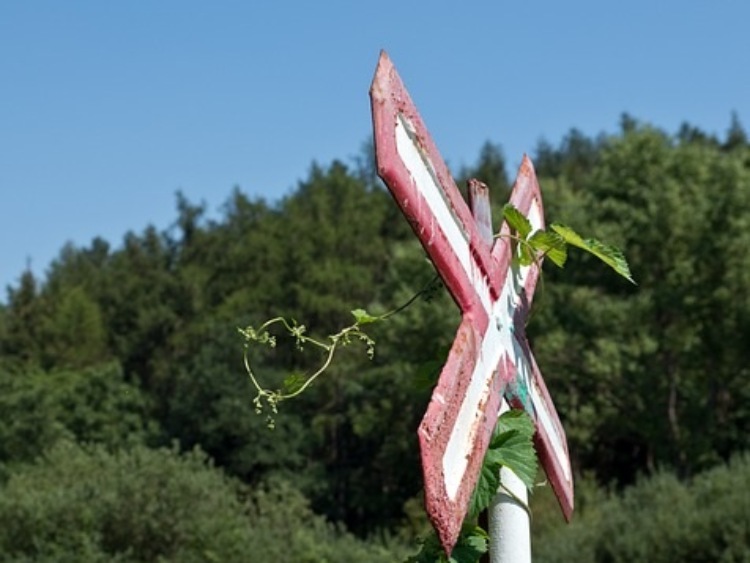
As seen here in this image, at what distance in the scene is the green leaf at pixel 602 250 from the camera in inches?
83.7

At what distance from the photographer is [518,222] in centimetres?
208

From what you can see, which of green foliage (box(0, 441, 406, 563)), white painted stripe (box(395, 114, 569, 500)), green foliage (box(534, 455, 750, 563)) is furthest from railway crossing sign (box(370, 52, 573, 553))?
green foliage (box(0, 441, 406, 563))

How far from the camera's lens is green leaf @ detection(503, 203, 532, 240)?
2.08 m

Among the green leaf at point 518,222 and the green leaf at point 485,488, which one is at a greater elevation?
the green leaf at point 518,222

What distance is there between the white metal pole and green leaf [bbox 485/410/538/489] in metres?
0.02

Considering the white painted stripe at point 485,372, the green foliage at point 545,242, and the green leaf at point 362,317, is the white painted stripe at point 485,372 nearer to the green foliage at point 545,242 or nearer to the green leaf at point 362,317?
the green foliage at point 545,242

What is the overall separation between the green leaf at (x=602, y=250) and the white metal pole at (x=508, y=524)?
0.30m

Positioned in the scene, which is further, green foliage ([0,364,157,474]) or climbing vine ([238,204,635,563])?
green foliage ([0,364,157,474])

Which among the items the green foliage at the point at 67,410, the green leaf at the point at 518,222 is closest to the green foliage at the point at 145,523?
the green foliage at the point at 67,410

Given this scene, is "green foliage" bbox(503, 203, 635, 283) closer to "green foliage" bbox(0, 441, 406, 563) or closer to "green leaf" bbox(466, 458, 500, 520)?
"green leaf" bbox(466, 458, 500, 520)

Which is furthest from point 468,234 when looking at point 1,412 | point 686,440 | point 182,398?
point 182,398

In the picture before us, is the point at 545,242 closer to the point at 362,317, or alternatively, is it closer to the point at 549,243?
the point at 549,243

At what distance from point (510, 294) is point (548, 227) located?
0.21m

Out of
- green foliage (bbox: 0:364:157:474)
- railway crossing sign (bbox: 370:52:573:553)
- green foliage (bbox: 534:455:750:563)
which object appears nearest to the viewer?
railway crossing sign (bbox: 370:52:573:553)
